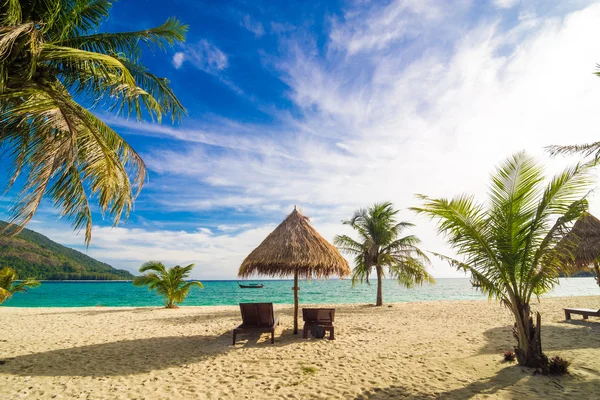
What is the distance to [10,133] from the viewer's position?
4.11 m

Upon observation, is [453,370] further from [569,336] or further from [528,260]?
[569,336]

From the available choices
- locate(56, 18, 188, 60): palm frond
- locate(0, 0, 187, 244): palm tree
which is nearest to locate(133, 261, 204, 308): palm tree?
locate(0, 0, 187, 244): palm tree

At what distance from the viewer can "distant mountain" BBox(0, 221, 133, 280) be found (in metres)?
53.1

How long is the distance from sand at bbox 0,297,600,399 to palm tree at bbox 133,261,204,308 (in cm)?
545

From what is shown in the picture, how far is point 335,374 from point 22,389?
414 cm

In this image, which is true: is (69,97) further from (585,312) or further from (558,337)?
(585,312)

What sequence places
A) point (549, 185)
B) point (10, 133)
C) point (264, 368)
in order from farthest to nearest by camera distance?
point (264, 368) → point (549, 185) → point (10, 133)

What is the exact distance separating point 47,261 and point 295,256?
3158 inches

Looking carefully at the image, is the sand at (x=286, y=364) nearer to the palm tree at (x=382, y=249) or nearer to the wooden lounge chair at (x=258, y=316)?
the wooden lounge chair at (x=258, y=316)

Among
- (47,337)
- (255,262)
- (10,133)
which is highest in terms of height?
(10,133)

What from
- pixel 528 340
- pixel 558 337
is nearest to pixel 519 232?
pixel 528 340

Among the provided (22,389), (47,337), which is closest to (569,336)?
(22,389)

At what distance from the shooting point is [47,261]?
64500 millimetres

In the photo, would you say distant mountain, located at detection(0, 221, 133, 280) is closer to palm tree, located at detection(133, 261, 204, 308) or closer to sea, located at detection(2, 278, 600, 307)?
sea, located at detection(2, 278, 600, 307)
